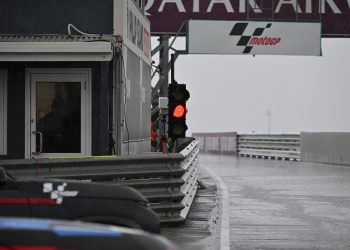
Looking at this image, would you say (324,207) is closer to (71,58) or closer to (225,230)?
(225,230)

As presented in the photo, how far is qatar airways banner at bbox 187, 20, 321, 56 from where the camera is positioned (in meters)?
34.8

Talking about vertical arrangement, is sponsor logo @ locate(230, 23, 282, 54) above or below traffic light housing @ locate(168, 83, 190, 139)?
above

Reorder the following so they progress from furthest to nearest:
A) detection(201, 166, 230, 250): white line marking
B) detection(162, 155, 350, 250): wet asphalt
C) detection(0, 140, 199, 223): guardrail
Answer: detection(0, 140, 199, 223): guardrail, detection(162, 155, 350, 250): wet asphalt, detection(201, 166, 230, 250): white line marking

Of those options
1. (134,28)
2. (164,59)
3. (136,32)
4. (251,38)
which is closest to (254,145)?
(251,38)

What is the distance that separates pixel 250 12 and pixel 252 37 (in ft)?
4.19

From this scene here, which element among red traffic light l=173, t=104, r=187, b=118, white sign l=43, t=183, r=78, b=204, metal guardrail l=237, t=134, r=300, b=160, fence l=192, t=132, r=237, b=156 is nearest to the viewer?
white sign l=43, t=183, r=78, b=204

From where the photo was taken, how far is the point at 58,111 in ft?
43.3

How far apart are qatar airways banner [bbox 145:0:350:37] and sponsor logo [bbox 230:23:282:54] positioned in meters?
0.63

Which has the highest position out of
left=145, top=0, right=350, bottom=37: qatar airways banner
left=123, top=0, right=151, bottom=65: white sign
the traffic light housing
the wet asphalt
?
left=145, top=0, right=350, bottom=37: qatar airways banner

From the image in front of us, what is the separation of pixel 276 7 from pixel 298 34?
189cm

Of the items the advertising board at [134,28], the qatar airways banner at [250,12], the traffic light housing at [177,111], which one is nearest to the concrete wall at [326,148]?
the qatar airways banner at [250,12]

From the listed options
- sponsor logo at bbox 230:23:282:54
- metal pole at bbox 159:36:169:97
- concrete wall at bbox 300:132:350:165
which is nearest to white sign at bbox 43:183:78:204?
concrete wall at bbox 300:132:350:165

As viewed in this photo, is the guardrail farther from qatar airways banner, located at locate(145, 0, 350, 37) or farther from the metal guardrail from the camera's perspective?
the metal guardrail

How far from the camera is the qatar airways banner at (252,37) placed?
114ft
